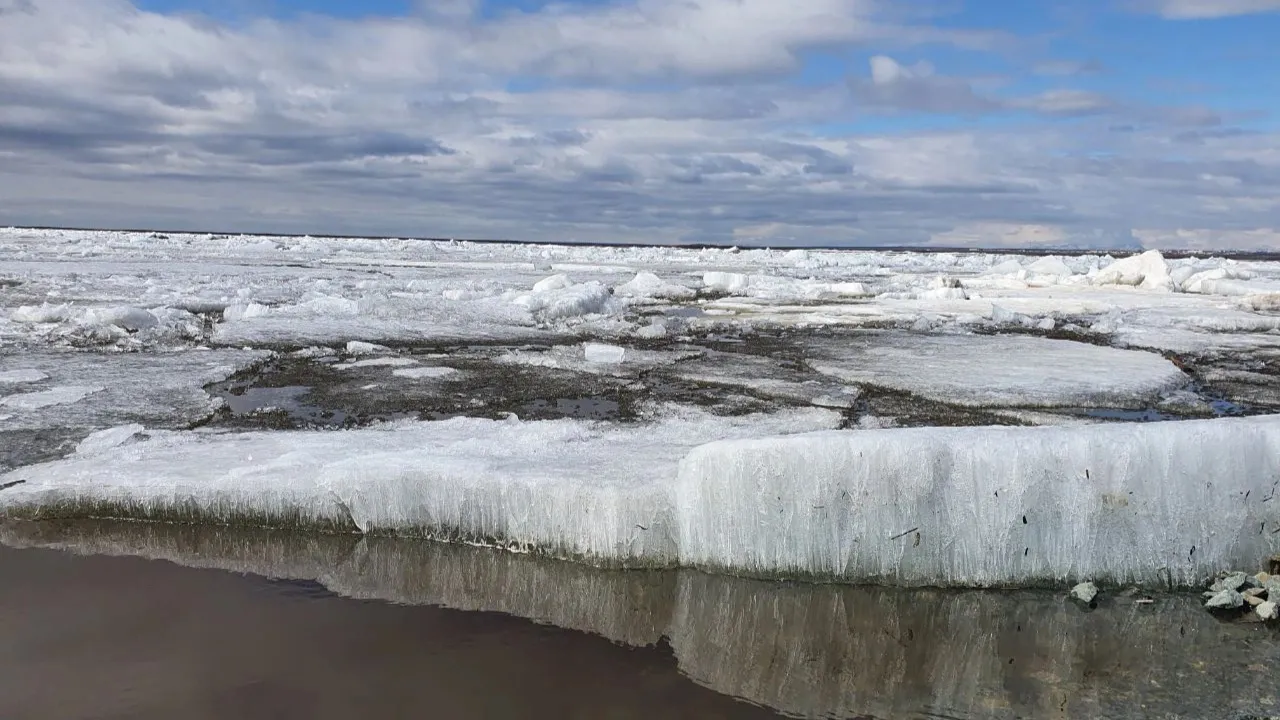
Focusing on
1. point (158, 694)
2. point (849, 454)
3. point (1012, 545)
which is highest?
point (849, 454)

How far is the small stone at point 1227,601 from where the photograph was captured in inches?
187

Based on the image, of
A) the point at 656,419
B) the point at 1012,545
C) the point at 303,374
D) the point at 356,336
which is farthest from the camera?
the point at 356,336

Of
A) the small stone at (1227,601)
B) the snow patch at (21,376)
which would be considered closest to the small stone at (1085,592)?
the small stone at (1227,601)

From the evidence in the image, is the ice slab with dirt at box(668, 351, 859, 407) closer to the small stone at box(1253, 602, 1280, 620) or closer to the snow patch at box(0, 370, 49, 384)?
the small stone at box(1253, 602, 1280, 620)

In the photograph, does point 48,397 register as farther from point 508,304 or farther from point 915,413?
point 508,304

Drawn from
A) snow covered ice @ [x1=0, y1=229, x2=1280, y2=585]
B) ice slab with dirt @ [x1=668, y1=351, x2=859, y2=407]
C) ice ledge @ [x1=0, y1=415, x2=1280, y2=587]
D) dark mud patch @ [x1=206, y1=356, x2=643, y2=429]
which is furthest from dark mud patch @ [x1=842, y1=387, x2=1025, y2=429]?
ice ledge @ [x1=0, y1=415, x2=1280, y2=587]

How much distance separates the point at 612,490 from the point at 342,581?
5.16 ft

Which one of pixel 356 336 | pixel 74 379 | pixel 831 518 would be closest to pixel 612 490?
pixel 831 518

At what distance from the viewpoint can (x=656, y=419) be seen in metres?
8.12

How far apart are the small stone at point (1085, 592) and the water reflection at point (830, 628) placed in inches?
3.0

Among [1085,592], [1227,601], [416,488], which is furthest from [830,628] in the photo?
[416,488]

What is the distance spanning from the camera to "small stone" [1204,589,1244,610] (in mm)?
4742

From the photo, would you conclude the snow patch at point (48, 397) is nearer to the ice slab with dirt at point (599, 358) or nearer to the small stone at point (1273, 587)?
the ice slab with dirt at point (599, 358)

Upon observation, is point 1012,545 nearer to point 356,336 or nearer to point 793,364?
point 793,364
